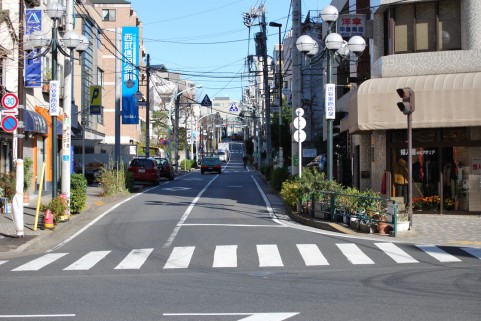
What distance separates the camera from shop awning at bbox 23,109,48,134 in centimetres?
2619

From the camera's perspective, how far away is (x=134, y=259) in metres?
13.2

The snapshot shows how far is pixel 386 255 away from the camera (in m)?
13.1

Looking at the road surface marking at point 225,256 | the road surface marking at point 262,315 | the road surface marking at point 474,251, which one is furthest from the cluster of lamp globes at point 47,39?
the road surface marking at point 262,315

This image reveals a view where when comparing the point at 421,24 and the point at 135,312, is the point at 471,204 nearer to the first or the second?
the point at 421,24

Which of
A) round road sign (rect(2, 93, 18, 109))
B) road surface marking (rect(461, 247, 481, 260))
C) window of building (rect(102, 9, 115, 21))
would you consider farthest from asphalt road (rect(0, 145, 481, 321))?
window of building (rect(102, 9, 115, 21))

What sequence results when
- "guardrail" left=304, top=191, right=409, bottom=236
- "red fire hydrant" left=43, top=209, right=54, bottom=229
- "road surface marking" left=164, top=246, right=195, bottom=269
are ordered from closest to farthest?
"road surface marking" left=164, top=246, right=195, bottom=269 < "guardrail" left=304, top=191, right=409, bottom=236 < "red fire hydrant" left=43, top=209, right=54, bottom=229

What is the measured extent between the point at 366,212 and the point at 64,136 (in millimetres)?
9881

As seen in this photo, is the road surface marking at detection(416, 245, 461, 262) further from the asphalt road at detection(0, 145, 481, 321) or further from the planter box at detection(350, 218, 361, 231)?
the planter box at detection(350, 218, 361, 231)

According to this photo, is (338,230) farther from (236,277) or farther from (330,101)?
(236,277)

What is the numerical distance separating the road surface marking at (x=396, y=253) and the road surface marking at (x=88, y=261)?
236 inches

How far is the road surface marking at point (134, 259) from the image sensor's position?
40.0 ft

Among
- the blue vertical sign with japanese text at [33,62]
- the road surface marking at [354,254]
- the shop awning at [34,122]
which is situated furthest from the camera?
the shop awning at [34,122]

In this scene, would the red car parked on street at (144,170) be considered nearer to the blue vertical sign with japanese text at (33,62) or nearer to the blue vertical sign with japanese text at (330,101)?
the blue vertical sign with japanese text at (33,62)

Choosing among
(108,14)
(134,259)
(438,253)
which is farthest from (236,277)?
(108,14)
